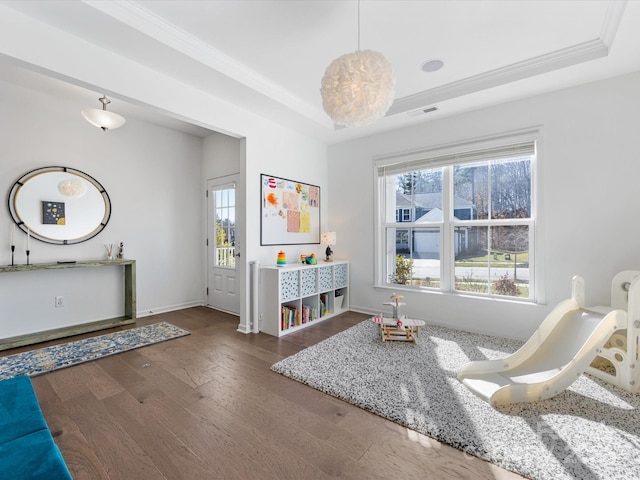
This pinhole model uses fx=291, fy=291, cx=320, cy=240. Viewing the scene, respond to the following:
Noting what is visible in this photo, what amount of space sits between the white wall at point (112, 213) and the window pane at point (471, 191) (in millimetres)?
4111

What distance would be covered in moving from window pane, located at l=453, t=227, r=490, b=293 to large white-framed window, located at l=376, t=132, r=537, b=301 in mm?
11

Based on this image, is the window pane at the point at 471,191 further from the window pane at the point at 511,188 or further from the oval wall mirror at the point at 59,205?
the oval wall mirror at the point at 59,205

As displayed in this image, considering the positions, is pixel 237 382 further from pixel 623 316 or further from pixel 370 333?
pixel 623 316

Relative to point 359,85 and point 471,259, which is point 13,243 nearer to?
point 359,85

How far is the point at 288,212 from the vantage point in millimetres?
4195

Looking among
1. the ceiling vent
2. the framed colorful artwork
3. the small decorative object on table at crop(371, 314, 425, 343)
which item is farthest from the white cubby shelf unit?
the ceiling vent

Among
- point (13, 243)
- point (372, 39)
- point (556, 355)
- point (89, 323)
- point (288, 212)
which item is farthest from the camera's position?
point (288, 212)

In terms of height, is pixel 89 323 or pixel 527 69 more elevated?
pixel 527 69

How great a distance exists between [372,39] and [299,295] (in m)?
2.84

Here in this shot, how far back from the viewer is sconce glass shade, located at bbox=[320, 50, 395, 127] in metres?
1.89

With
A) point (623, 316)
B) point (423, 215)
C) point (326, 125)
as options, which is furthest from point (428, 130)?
point (623, 316)

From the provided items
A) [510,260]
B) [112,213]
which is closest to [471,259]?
[510,260]

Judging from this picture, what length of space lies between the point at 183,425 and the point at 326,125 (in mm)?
3706

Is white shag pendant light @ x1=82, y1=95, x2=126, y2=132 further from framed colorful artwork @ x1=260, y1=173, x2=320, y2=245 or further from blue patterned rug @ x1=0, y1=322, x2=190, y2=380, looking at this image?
blue patterned rug @ x1=0, y1=322, x2=190, y2=380
